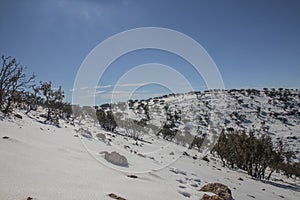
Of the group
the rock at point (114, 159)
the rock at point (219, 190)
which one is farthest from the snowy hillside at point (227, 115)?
the rock at point (219, 190)

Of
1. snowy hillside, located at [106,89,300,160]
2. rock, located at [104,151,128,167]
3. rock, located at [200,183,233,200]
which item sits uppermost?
snowy hillside, located at [106,89,300,160]

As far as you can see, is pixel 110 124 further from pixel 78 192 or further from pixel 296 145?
pixel 296 145

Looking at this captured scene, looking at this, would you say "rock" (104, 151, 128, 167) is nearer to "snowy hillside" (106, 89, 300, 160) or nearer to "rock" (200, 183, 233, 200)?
"rock" (200, 183, 233, 200)

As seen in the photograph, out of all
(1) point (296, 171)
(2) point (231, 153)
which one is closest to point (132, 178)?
(2) point (231, 153)

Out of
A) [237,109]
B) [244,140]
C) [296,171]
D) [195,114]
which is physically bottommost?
[296,171]

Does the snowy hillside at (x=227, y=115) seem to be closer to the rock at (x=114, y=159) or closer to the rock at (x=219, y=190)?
the rock at (x=114, y=159)

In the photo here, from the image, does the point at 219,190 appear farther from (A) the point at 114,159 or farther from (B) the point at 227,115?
(B) the point at 227,115

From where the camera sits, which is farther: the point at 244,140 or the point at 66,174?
the point at 244,140

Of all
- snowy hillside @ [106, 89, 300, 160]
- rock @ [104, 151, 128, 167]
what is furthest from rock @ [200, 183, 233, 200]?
snowy hillside @ [106, 89, 300, 160]

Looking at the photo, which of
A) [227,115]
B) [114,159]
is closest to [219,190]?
[114,159]

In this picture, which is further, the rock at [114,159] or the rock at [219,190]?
the rock at [114,159]

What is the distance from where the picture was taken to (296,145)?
64.3m

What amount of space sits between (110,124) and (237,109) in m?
65.8

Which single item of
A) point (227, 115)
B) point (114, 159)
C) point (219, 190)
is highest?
point (227, 115)
